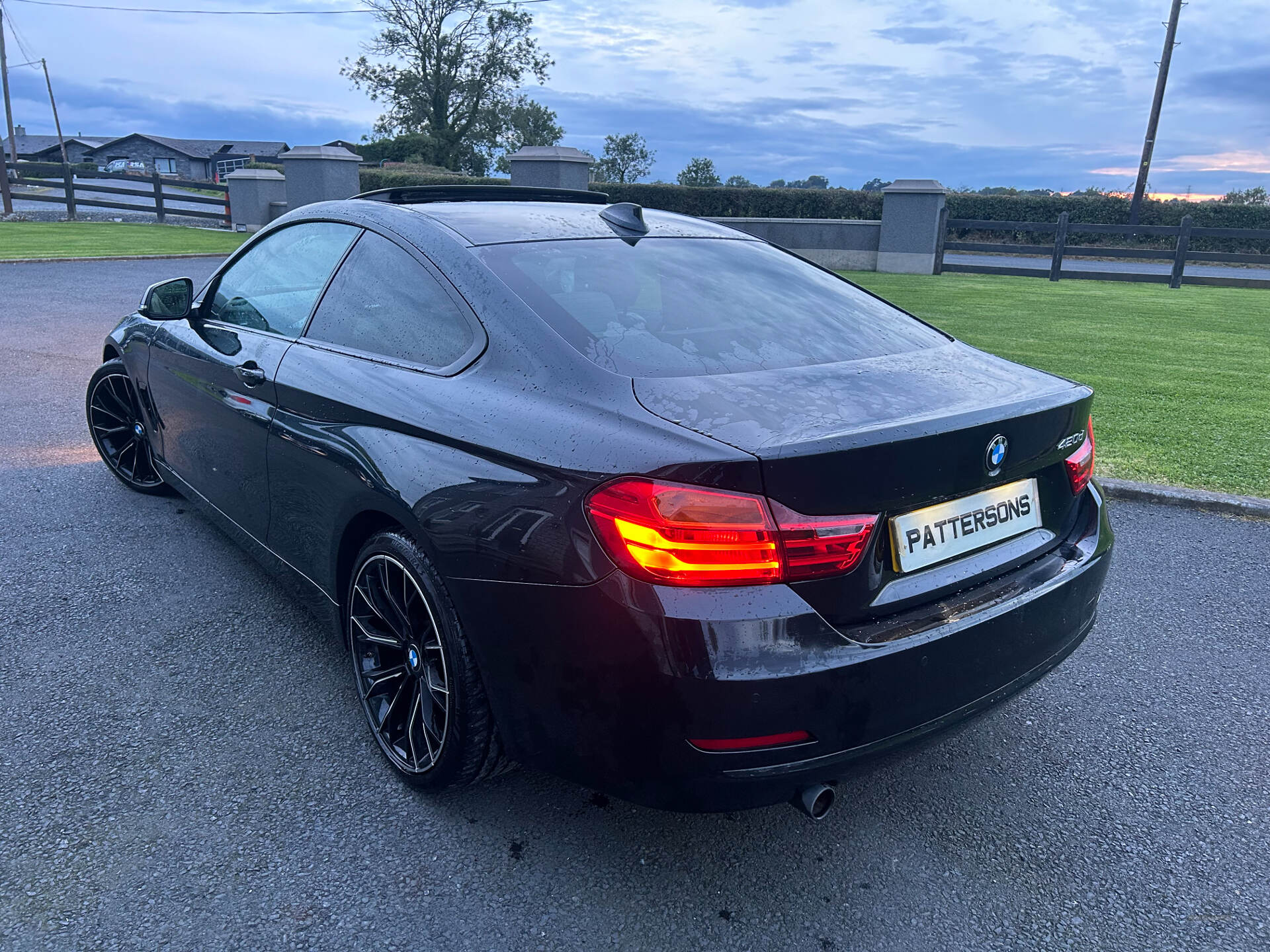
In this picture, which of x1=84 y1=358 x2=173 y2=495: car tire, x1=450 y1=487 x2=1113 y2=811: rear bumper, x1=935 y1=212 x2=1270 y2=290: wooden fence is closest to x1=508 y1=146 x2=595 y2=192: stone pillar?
x1=935 y1=212 x2=1270 y2=290: wooden fence

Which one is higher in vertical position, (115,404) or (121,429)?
(115,404)

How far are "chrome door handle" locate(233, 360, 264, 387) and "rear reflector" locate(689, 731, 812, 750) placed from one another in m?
2.01

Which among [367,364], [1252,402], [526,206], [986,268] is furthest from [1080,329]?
[367,364]

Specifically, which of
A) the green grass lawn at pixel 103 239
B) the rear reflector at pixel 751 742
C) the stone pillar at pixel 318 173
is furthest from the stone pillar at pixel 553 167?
the rear reflector at pixel 751 742

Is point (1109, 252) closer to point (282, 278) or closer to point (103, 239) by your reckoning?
point (282, 278)

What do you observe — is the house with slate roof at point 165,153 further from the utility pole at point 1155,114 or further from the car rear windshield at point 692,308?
the car rear windshield at point 692,308

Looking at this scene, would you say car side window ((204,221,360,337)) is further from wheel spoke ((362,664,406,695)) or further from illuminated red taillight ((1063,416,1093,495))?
illuminated red taillight ((1063,416,1093,495))

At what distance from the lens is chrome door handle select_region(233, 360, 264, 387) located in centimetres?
303

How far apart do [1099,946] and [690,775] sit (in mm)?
1022

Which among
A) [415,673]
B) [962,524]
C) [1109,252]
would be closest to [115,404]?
[415,673]

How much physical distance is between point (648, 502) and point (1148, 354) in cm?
955

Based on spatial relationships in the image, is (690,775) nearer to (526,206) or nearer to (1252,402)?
(526,206)

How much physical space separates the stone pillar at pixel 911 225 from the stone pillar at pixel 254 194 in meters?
15.8

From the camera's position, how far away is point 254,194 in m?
25.0
